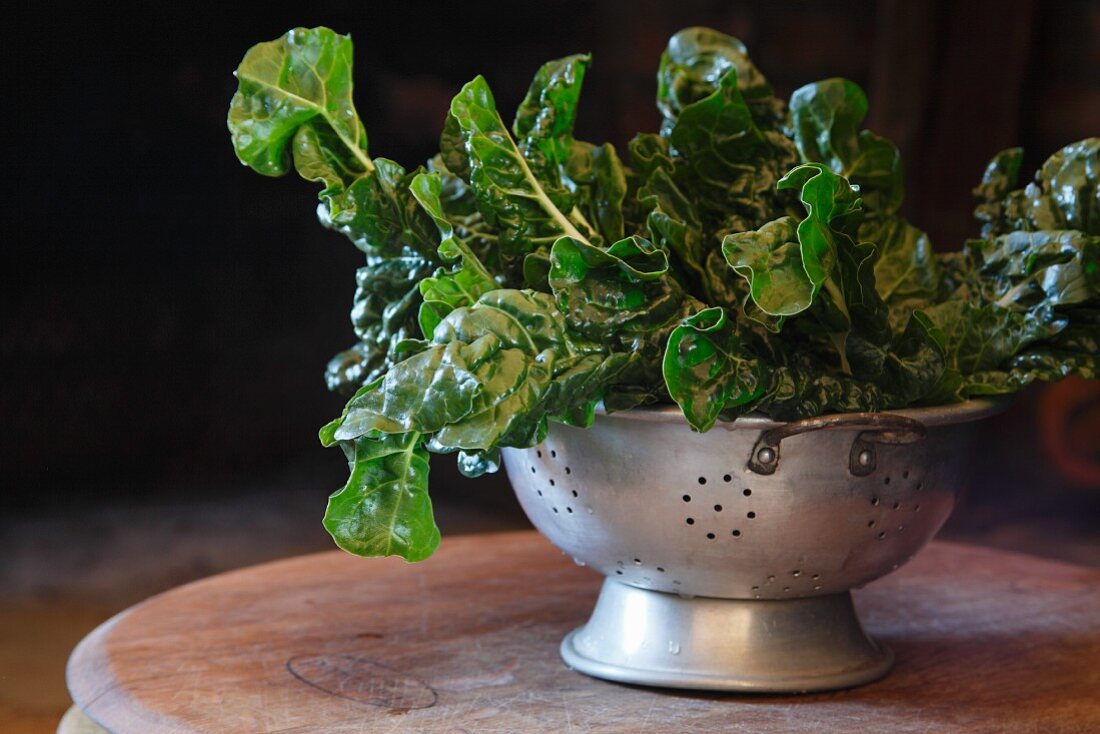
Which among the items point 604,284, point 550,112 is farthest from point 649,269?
point 550,112

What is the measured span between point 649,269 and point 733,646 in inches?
8.8

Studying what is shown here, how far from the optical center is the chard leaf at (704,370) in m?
0.63

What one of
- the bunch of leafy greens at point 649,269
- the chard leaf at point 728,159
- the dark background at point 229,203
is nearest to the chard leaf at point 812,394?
the bunch of leafy greens at point 649,269

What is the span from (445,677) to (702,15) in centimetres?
171


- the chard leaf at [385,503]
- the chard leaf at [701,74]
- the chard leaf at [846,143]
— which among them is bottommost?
the chard leaf at [385,503]

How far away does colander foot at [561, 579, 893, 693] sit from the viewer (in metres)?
0.74

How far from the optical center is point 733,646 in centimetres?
74

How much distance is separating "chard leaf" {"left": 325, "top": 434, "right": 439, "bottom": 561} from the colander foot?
15 centimetres

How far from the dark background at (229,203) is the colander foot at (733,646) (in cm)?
123

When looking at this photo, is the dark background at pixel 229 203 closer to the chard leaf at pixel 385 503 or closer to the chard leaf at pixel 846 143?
the chard leaf at pixel 846 143

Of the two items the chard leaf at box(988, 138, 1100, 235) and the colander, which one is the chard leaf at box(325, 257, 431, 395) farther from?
the chard leaf at box(988, 138, 1100, 235)

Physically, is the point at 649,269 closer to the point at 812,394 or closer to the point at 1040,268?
the point at 812,394

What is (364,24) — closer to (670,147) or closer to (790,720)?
(670,147)

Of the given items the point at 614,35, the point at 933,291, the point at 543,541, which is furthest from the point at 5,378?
the point at 933,291
